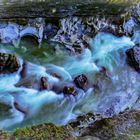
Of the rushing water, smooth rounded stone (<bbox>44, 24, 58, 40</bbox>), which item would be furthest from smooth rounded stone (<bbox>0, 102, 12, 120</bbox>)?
smooth rounded stone (<bbox>44, 24, 58, 40</bbox>)

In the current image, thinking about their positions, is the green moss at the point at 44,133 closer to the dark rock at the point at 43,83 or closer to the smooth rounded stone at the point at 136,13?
the dark rock at the point at 43,83

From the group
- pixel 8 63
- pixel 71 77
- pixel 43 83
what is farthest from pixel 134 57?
pixel 8 63

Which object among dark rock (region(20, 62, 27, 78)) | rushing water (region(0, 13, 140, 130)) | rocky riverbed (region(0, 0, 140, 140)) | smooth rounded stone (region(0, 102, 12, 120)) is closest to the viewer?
rocky riverbed (region(0, 0, 140, 140))

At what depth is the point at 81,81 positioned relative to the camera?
893cm

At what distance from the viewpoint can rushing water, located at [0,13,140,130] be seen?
305 inches

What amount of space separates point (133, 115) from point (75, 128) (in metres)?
1.27

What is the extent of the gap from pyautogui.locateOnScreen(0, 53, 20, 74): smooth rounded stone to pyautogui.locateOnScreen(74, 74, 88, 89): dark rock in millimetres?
1575

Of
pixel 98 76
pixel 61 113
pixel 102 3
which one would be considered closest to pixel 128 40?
pixel 102 3

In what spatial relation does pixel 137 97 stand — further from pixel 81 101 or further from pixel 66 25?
pixel 66 25

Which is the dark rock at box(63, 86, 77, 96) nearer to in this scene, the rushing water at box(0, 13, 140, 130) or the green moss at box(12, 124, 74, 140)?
the rushing water at box(0, 13, 140, 130)

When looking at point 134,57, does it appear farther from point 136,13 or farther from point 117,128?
point 117,128

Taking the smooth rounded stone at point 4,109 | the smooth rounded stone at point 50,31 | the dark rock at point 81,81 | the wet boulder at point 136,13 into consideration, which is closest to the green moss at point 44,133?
the smooth rounded stone at point 4,109

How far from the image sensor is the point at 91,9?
11820 mm

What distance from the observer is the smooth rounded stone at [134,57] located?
9.96 metres
